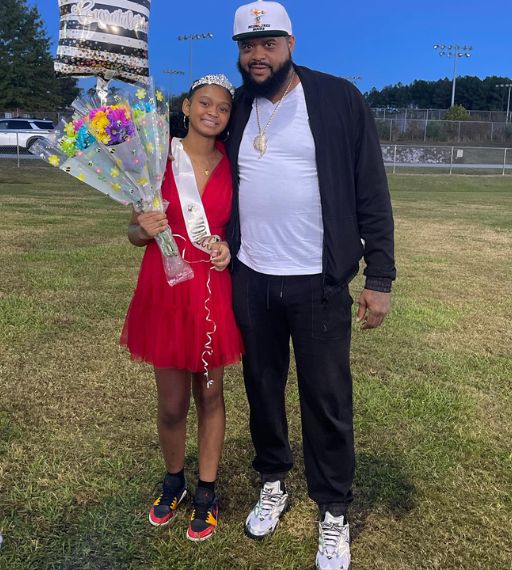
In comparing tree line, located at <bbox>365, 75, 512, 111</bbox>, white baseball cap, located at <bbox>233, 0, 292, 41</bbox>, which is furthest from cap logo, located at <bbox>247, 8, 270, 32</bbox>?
tree line, located at <bbox>365, 75, 512, 111</bbox>

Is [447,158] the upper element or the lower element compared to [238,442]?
upper

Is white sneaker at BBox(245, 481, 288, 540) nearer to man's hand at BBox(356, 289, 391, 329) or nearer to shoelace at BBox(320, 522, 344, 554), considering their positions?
shoelace at BBox(320, 522, 344, 554)

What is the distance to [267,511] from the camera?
2.61 m

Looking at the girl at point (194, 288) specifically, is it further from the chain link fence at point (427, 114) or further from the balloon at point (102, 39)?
the chain link fence at point (427, 114)

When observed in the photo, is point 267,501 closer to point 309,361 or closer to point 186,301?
point 309,361

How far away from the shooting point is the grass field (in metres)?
2.47

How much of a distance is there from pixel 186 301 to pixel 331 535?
3.53ft

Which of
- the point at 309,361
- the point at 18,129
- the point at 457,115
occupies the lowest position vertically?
the point at 309,361

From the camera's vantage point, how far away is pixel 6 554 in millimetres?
2395

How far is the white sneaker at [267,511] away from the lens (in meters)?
2.55

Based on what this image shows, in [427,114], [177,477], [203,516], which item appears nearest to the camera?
[203,516]

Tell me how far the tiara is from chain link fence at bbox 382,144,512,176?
86.6 ft

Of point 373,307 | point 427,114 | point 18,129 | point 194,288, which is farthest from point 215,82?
point 427,114

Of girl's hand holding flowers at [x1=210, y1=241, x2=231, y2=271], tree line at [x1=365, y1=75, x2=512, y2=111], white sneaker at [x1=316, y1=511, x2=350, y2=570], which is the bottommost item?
white sneaker at [x1=316, y1=511, x2=350, y2=570]
